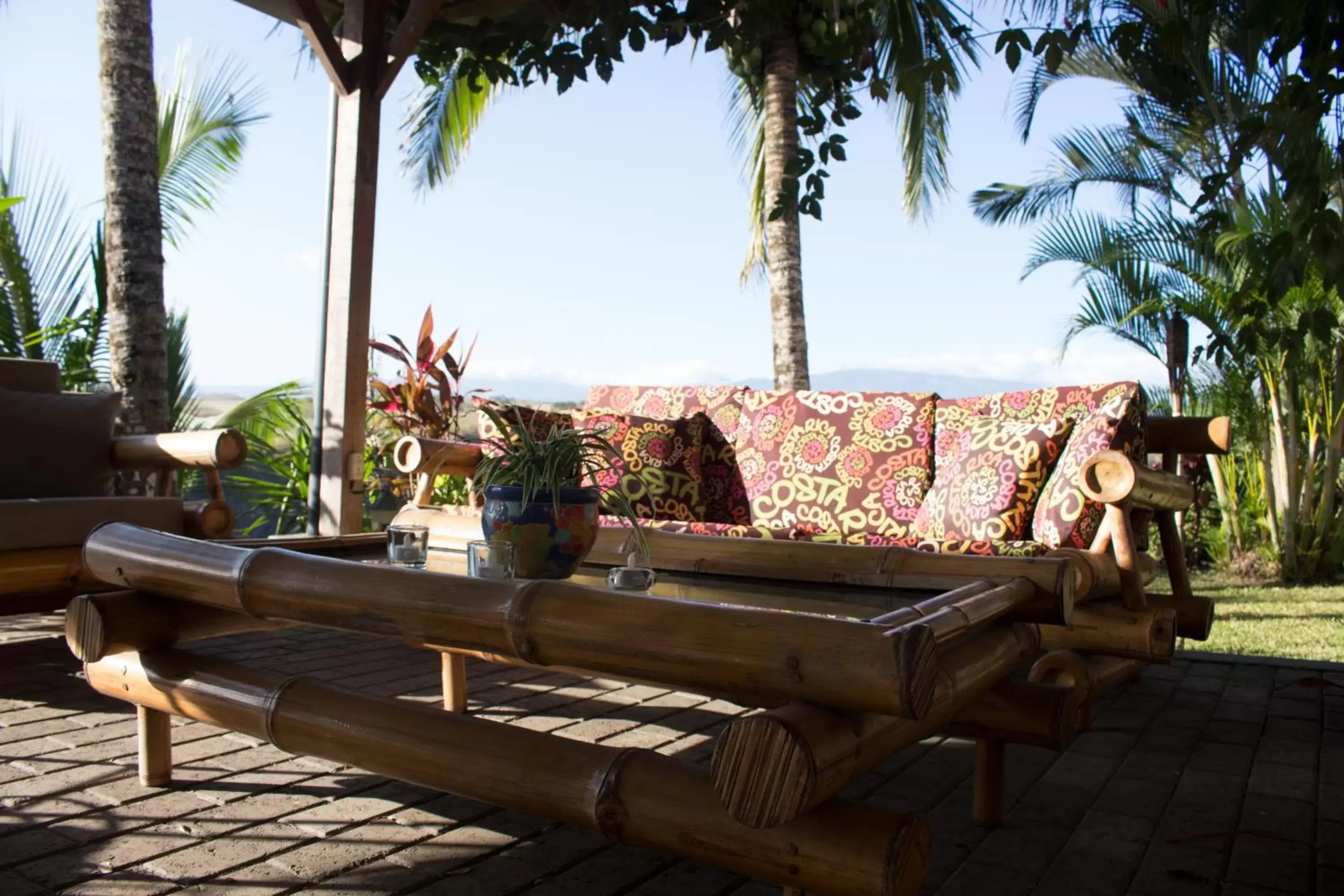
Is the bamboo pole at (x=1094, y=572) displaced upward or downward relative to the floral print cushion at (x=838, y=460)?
downward

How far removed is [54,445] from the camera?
3729mm

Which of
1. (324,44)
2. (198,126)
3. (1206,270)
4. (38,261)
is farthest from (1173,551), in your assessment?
(198,126)

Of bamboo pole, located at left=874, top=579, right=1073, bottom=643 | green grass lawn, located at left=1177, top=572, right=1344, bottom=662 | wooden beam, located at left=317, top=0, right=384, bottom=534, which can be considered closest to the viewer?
bamboo pole, located at left=874, top=579, right=1073, bottom=643

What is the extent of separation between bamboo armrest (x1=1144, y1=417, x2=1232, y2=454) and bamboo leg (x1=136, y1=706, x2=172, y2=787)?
9.21ft

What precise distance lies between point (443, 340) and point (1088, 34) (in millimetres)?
4504

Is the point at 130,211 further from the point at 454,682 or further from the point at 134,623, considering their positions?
the point at 134,623

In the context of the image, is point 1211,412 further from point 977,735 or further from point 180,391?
point 180,391

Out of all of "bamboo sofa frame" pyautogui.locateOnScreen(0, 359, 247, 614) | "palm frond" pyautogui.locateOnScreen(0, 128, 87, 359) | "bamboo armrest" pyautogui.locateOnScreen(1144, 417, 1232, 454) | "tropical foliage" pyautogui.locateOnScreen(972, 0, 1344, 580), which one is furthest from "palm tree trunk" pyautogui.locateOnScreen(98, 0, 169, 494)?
"tropical foliage" pyautogui.locateOnScreen(972, 0, 1344, 580)

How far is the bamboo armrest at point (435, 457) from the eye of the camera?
355 cm

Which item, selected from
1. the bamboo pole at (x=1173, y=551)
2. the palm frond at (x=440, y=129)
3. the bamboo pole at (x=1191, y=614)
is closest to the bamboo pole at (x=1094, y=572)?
the bamboo pole at (x=1191, y=614)

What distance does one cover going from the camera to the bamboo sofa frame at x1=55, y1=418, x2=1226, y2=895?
1296 mm

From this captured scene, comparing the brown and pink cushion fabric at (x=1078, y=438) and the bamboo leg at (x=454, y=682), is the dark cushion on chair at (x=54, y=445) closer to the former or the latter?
the bamboo leg at (x=454, y=682)

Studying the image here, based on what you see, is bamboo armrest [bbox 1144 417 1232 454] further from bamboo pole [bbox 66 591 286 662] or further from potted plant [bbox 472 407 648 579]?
bamboo pole [bbox 66 591 286 662]

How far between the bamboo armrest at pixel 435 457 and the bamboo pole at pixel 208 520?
1.85 feet
